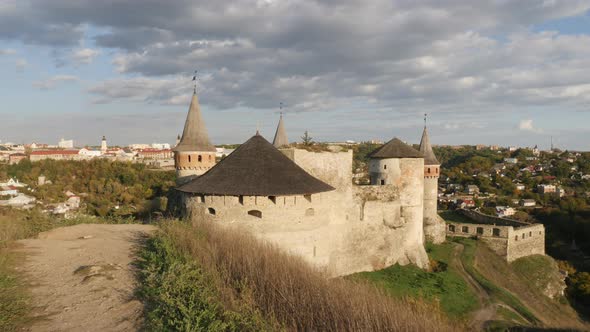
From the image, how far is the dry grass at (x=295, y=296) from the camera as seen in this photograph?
19.1 ft

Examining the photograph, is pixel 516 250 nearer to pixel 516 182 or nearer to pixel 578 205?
pixel 578 205

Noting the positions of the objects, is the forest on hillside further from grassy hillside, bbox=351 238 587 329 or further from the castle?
grassy hillside, bbox=351 238 587 329

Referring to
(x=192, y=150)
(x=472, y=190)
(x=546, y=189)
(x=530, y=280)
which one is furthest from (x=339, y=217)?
(x=546, y=189)

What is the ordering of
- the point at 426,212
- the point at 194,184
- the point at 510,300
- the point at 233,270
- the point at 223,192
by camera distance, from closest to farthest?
1. the point at 233,270
2. the point at 223,192
3. the point at 194,184
4. the point at 510,300
5. the point at 426,212

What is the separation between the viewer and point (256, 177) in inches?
496

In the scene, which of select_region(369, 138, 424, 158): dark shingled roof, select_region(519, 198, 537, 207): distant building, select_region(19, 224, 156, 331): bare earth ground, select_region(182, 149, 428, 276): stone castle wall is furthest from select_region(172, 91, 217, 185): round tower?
select_region(519, 198, 537, 207): distant building

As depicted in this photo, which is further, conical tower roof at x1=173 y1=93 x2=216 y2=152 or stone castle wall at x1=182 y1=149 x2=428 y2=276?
conical tower roof at x1=173 y1=93 x2=216 y2=152

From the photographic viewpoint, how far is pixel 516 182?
66750mm

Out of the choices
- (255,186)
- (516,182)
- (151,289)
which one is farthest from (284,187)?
(516,182)

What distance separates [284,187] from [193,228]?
3163mm

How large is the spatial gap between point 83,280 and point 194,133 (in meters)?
13.0

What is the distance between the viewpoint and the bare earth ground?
6145mm

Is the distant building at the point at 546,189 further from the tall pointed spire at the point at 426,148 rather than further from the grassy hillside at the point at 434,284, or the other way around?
the grassy hillside at the point at 434,284

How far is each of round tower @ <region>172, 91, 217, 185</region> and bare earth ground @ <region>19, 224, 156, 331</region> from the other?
7.68 meters
